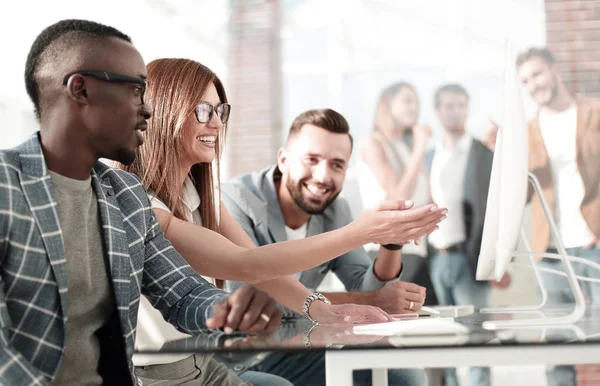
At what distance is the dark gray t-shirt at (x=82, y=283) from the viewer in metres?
1.16

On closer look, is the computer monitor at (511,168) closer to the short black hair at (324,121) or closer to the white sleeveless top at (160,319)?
the white sleeveless top at (160,319)

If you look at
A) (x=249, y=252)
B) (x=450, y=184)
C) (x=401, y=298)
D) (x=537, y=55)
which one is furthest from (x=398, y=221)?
(x=537, y=55)

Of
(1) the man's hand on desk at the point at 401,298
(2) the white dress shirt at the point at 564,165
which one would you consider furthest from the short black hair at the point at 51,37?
(2) the white dress shirt at the point at 564,165

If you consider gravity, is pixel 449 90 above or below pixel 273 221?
above

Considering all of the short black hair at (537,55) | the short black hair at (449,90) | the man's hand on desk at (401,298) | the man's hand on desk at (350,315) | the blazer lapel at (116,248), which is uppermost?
the short black hair at (537,55)

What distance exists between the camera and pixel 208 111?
1.81 metres

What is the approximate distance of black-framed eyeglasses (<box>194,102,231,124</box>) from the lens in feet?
5.87

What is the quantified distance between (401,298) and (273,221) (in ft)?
2.35

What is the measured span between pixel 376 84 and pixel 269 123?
85 cm

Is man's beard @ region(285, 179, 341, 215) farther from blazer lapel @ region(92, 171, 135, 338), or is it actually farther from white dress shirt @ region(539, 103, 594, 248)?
white dress shirt @ region(539, 103, 594, 248)

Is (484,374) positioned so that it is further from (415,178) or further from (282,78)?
(282,78)

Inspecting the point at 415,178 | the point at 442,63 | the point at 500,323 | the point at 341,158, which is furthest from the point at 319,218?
the point at 442,63

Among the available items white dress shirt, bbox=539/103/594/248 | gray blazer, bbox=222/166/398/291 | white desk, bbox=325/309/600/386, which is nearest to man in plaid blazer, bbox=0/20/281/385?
white desk, bbox=325/309/600/386

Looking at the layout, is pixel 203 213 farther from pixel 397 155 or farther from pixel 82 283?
pixel 397 155
